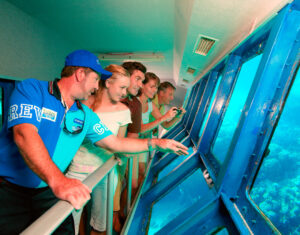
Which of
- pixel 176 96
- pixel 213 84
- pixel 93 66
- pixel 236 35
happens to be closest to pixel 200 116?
pixel 213 84

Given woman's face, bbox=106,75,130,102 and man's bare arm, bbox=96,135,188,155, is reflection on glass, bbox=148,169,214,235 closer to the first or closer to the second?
man's bare arm, bbox=96,135,188,155

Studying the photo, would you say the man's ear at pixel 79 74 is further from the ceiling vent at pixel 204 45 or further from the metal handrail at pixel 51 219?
the ceiling vent at pixel 204 45

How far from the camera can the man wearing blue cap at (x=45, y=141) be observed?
0.79 meters

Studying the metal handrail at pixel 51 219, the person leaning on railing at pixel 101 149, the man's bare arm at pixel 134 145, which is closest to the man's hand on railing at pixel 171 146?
the man's bare arm at pixel 134 145

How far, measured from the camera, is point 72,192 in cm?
68

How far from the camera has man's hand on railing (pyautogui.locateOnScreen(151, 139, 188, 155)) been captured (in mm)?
1447

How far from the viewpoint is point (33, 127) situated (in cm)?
90

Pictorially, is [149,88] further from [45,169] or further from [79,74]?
[45,169]

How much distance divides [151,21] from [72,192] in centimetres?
325

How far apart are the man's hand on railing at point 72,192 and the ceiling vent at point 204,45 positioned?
2.56m

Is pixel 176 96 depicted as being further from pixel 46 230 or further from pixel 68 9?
pixel 46 230

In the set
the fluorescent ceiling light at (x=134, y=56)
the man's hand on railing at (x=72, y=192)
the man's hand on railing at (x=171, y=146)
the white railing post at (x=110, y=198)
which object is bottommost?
the white railing post at (x=110, y=198)

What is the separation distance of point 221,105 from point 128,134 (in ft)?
5.53

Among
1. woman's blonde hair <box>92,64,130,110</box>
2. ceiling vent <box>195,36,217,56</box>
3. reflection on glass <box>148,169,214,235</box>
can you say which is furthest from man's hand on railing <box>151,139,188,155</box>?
ceiling vent <box>195,36,217,56</box>
